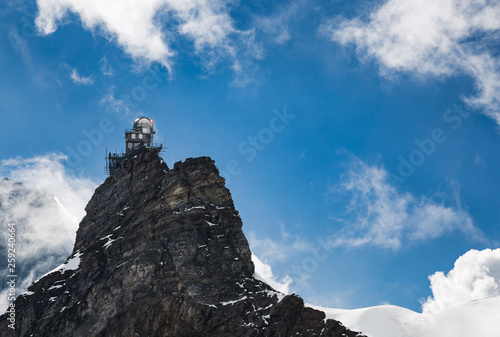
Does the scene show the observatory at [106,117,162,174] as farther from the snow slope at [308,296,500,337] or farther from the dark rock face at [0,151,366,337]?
the snow slope at [308,296,500,337]

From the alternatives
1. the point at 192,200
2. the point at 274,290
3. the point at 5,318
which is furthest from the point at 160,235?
the point at 5,318

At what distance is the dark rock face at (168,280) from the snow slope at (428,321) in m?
11.8

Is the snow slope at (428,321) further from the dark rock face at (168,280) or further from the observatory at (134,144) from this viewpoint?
the observatory at (134,144)

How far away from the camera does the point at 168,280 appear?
106m

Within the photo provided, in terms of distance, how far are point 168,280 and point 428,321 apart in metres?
48.3

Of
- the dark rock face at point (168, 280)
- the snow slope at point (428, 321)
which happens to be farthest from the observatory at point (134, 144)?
the snow slope at point (428, 321)

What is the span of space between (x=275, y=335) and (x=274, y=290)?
11.9 meters

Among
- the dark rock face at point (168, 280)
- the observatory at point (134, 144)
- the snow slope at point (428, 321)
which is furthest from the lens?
the observatory at point (134, 144)

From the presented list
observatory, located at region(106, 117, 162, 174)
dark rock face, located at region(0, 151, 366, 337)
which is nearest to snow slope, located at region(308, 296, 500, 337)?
dark rock face, located at region(0, 151, 366, 337)

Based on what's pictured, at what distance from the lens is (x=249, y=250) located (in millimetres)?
114562

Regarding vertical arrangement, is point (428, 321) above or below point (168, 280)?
above

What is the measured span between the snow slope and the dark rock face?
1183 centimetres

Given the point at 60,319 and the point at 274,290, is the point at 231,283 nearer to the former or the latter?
the point at 274,290

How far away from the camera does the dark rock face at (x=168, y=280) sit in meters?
99.8
